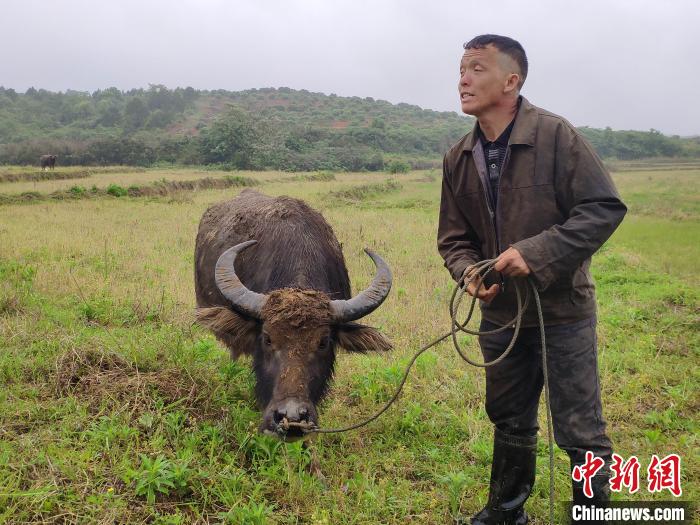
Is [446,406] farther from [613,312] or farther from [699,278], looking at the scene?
[699,278]

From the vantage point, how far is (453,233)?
2721 mm

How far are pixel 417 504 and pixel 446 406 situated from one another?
1.14 meters

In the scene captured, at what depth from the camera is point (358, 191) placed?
21.6 metres

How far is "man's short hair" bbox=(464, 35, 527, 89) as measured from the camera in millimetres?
2336

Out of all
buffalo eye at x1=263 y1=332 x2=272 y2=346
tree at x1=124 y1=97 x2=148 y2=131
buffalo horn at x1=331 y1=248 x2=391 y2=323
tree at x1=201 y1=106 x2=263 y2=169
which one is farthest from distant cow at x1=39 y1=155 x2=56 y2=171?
tree at x1=124 y1=97 x2=148 y2=131

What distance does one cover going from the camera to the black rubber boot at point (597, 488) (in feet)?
7.61

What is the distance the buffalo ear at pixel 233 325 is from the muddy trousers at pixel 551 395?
4.59 ft

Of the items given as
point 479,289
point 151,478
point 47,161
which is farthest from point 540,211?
point 47,161

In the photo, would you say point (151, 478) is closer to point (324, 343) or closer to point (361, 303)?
point (324, 343)

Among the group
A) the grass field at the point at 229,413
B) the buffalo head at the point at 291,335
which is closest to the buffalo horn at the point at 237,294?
the buffalo head at the point at 291,335

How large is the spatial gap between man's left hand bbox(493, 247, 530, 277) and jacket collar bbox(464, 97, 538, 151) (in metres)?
0.48

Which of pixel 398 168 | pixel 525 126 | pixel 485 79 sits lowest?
pixel 525 126

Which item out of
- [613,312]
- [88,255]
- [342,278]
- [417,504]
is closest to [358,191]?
[88,255]

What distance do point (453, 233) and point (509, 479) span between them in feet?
4.11
